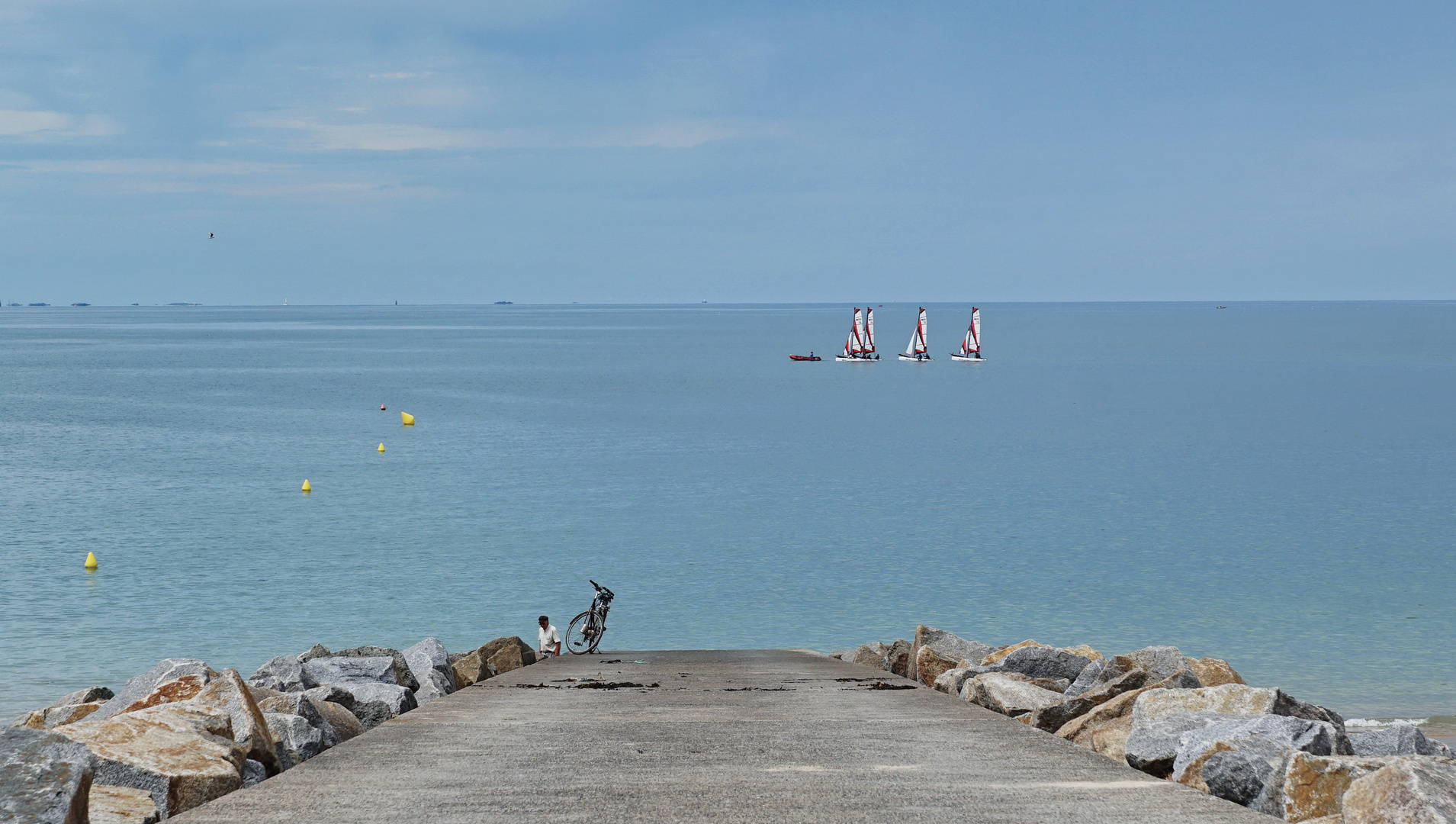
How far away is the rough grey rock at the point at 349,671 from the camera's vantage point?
14.2 m

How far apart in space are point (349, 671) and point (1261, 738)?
9.88 metres

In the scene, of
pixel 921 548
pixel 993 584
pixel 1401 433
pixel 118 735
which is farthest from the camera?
pixel 1401 433

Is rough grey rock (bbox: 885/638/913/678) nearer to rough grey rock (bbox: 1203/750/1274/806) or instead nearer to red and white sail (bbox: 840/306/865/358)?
rough grey rock (bbox: 1203/750/1274/806)

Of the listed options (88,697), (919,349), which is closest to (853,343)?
(919,349)

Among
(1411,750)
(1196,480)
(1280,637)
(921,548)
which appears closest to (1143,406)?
(1196,480)

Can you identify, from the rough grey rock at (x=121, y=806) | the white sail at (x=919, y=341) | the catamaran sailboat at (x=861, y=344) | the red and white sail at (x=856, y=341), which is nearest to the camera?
the rough grey rock at (x=121, y=806)

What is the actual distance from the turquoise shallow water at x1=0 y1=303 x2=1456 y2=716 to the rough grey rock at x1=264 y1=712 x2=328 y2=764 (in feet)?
52.9

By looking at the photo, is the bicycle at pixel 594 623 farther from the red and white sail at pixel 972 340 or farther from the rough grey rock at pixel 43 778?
the red and white sail at pixel 972 340

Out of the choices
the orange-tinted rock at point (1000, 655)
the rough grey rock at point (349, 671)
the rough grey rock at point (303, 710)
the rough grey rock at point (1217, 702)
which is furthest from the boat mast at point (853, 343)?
the rough grey rock at point (303, 710)

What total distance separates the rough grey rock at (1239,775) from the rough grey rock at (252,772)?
6.54 metres

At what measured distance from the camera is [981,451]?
220 ft

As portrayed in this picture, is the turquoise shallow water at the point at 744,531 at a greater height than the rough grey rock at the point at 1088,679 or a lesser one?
lesser

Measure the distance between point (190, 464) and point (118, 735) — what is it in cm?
5725

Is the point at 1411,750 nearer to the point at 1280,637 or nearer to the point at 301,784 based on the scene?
the point at 301,784
